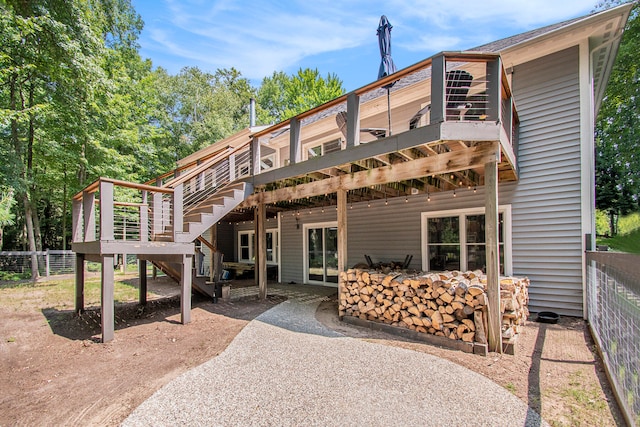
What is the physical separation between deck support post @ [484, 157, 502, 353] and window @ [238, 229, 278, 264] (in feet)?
27.2

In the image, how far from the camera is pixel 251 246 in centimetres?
1288

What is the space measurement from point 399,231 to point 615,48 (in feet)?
17.7

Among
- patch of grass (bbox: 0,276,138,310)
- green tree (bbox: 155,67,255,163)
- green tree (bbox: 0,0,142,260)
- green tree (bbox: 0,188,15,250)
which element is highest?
green tree (bbox: 155,67,255,163)

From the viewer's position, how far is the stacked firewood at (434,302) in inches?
161

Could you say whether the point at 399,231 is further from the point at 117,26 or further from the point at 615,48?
the point at 117,26

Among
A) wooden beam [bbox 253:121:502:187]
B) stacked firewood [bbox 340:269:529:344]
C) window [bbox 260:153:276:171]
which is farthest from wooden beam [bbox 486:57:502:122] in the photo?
window [bbox 260:153:276:171]

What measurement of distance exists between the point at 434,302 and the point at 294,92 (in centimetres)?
2513

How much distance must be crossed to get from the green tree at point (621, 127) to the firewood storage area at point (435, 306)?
1140 centimetres

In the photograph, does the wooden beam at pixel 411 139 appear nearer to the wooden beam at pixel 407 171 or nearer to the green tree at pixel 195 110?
the wooden beam at pixel 407 171

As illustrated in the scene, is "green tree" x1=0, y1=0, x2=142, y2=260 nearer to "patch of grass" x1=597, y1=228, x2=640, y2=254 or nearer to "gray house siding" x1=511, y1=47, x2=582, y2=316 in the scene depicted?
"gray house siding" x1=511, y1=47, x2=582, y2=316

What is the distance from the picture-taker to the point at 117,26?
52.0 feet

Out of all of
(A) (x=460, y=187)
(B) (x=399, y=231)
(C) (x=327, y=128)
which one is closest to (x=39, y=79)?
(C) (x=327, y=128)

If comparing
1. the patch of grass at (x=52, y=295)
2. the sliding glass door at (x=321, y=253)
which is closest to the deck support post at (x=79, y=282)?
the patch of grass at (x=52, y=295)

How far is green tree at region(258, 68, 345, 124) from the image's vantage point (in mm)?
24703
